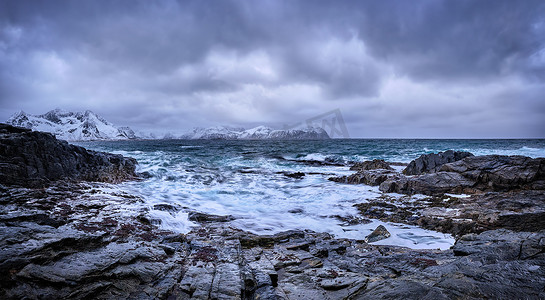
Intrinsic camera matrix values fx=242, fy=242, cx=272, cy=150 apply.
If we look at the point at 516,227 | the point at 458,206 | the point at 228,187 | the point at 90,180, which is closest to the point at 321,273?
the point at 516,227

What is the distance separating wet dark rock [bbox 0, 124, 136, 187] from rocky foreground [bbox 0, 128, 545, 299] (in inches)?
108

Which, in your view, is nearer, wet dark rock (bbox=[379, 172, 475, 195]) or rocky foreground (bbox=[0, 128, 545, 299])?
rocky foreground (bbox=[0, 128, 545, 299])

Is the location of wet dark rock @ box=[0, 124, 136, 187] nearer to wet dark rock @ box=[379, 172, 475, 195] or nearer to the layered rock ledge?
the layered rock ledge

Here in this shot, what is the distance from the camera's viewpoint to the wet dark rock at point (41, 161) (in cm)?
1052

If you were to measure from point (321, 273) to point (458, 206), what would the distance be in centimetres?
939

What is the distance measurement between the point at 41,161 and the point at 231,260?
41.1 feet

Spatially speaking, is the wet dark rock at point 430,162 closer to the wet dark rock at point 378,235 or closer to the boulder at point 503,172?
the boulder at point 503,172

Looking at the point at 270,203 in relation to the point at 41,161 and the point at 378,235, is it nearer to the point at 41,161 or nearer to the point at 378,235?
the point at 378,235

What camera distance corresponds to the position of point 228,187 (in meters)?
17.9

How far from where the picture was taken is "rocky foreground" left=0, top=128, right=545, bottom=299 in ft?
12.3

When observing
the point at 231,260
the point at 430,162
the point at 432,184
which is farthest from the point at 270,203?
the point at 430,162

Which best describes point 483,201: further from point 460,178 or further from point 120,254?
point 120,254

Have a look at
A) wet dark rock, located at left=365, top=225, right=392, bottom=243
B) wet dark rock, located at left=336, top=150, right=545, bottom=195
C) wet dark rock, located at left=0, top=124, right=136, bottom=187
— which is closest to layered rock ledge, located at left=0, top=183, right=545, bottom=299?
wet dark rock, located at left=365, top=225, right=392, bottom=243

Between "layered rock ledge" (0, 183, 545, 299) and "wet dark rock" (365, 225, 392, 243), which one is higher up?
"layered rock ledge" (0, 183, 545, 299)
